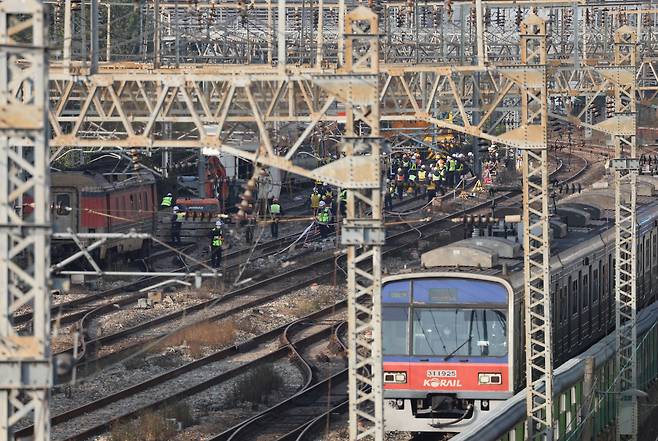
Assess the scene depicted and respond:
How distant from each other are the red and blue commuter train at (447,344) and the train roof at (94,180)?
17.1 metres

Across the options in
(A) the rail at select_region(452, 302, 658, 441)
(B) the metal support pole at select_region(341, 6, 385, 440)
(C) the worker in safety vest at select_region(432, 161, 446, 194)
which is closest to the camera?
(B) the metal support pole at select_region(341, 6, 385, 440)

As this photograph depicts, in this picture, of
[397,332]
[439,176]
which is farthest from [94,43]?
[439,176]

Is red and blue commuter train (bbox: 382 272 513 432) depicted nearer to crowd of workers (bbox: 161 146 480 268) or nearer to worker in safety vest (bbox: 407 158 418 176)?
crowd of workers (bbox: 161 146 480 268)

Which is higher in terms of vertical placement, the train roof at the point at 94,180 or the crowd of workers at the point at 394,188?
the train roof at the point at 94,180

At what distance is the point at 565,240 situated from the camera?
81.0 ft

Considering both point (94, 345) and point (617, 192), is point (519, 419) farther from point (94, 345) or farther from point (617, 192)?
point (94, 345)

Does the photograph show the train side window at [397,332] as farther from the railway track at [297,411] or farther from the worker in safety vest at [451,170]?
the worker in safety vest at [451,170]

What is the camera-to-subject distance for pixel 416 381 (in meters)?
19.8

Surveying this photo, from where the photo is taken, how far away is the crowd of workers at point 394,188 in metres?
39.7

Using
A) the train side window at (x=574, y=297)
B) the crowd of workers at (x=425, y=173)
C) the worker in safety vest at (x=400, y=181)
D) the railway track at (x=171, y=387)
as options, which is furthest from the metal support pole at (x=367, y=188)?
the worker in safety vest at (x=400, y=181)

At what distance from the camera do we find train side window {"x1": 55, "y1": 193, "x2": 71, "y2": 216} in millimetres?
35469

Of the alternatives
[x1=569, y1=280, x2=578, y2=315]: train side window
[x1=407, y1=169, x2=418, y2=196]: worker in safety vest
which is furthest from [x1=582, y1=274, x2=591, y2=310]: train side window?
[x1=407, y1=169, x2=418, y2=196]: worker in safety vest

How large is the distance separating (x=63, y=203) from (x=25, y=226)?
26362 mm

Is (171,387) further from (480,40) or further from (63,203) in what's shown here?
(63,203)
